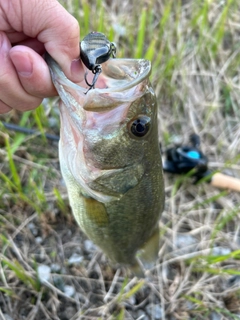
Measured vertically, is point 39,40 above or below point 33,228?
above

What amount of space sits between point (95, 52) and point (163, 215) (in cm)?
167

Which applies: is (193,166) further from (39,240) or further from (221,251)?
(39,240)

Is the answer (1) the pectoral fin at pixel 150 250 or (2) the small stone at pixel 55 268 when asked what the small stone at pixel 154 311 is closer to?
(1) the pectoral fin at pixel 150 250

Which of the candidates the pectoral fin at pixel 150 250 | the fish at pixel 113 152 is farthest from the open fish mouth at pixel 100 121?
the pectoral fin at pixel 150 250

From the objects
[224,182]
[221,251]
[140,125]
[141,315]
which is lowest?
[141,315]

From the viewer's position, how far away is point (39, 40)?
1.53 meters

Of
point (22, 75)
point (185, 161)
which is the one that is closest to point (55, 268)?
point (185, 161)

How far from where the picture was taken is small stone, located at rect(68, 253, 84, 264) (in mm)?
2475

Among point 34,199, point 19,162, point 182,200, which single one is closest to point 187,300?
point 182,200

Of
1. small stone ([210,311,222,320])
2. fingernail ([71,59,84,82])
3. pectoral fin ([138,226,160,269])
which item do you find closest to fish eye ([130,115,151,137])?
fingernail ([71,59,84,82])

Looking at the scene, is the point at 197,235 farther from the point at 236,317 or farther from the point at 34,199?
the point at 34,199

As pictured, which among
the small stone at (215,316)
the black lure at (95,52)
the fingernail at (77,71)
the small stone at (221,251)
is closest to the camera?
the black lure at (95,52)

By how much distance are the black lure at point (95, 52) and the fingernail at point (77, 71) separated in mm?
58

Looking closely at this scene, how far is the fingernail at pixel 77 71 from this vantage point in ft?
4.92
